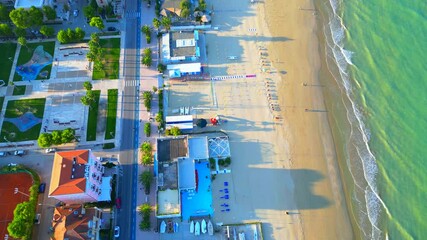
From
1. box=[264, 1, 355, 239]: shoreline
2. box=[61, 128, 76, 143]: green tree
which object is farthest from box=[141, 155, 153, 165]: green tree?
box=[264, 1, 355, 239]: shoreline

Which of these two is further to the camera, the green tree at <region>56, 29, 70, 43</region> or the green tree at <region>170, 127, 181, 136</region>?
the green tree at <region>56, 29, 70, 43</region>

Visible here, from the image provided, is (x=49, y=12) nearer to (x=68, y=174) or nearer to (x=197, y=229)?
(x=68, y=174)

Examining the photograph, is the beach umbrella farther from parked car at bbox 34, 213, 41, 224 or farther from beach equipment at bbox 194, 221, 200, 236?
parked car at bbox 34, 213, 41, 224

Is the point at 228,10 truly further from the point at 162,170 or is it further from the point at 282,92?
the point at 162,170

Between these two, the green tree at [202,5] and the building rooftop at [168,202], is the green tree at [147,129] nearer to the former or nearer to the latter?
the building rooftop at [168,202]

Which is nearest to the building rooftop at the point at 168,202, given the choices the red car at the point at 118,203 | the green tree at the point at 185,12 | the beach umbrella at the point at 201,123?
the red car at the point at 118,203

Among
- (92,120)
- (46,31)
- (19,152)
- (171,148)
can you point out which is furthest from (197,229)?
(46,31)
